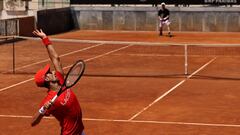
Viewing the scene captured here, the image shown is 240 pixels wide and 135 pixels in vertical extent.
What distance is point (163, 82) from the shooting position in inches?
841

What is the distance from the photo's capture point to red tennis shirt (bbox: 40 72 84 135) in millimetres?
7844

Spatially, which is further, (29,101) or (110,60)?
(110,60)

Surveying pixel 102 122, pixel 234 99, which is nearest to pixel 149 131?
pixel 102 122

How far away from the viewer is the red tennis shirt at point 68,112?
784cm

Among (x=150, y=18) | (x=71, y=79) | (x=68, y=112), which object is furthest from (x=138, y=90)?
(x=150, y=18)

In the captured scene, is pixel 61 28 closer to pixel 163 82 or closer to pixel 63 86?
pixel 163 82

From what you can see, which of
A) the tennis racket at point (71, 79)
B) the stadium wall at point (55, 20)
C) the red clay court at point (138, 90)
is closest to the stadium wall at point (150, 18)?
the stadium wall at point (55, 20)

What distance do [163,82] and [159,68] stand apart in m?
3.62

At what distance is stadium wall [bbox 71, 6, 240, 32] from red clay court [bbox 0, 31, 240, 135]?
10.8 m

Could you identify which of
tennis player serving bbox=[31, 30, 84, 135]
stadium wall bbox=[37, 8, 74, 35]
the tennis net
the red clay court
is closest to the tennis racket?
tennis player serving bbox=[31, 30, 84, 135]

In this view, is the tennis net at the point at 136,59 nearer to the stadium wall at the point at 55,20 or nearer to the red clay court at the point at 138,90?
the red clay court at the point at 138,90

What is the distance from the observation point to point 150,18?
4484 cm

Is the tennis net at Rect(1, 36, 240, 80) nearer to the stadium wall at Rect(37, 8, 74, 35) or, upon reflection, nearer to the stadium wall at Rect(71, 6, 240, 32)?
the stadium wall at Rect(37, 8, 74, 35)

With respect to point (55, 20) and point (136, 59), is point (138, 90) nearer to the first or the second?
point (136, 59)
